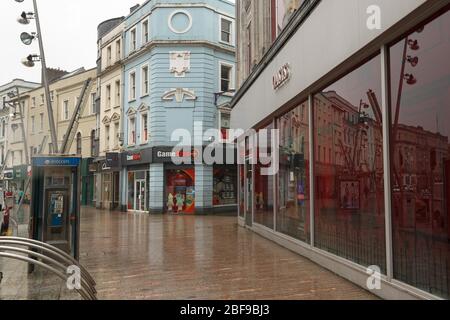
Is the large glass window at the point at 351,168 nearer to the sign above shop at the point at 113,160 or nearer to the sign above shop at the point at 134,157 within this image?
the sign above shop at the point at 134,157

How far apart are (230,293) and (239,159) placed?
11.9m

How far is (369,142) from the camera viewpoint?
23.6 ft

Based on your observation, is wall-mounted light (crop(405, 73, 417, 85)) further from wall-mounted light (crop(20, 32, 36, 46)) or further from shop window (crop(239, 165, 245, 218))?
wall-mounted light (crop(20, 32, 36, 46))

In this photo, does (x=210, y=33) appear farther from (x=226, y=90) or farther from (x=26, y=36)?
(x=26, y=36)

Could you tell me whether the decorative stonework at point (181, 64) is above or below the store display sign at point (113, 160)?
above

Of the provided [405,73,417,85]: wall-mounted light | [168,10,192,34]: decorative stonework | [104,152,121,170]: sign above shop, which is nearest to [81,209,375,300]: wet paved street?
[405,73,417,85]: wall-mounted light

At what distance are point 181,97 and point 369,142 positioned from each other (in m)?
18.9

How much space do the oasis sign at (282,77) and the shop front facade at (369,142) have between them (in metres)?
0.03

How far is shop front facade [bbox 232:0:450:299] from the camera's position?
17.7ft

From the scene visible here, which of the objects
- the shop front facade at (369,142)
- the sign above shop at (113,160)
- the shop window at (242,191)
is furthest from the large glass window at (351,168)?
the sign above shop at (113,160)

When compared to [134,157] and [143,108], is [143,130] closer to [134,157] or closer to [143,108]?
[143,108]

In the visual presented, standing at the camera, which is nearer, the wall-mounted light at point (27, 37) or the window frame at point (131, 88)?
the wall-mounted light at point (27, 37)

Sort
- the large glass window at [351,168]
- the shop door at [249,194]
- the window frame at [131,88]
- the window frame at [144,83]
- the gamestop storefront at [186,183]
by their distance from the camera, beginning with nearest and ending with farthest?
the large glass window at [351,168], the shop door at [249,194], the gamestop storefront at [186,183], the window frame at [144,83], the window frame at [131,88]

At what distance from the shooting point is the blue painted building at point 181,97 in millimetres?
24859
